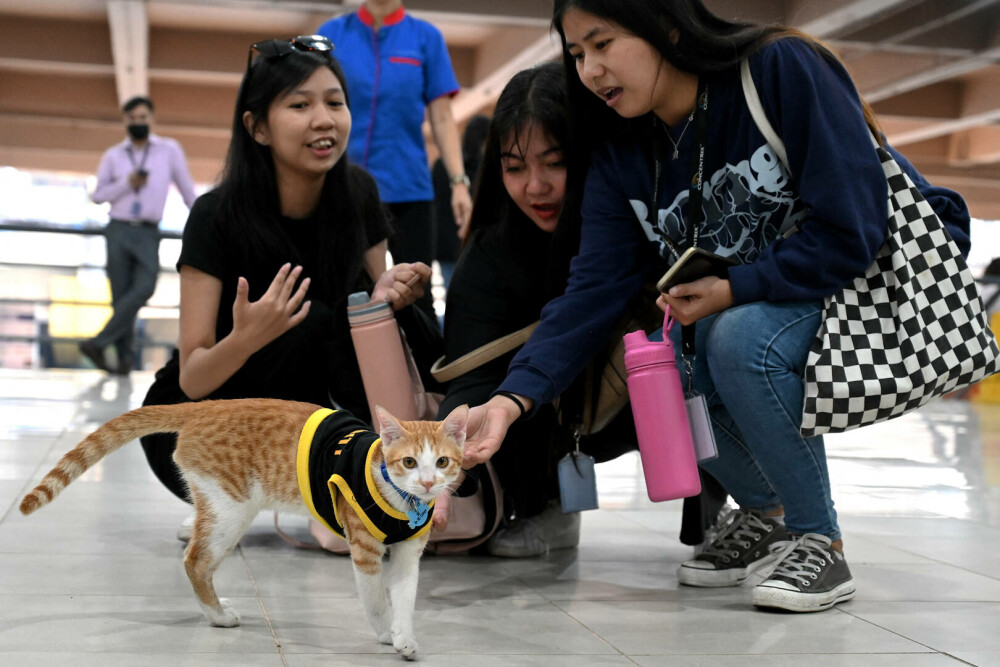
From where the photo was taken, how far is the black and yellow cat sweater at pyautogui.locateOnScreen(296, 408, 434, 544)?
1.73 meters

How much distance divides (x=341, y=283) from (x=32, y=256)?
22.2 feet

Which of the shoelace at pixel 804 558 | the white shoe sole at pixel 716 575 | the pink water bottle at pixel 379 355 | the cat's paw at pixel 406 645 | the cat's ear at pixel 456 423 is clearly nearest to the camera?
the cat's paw at pixel 406 645

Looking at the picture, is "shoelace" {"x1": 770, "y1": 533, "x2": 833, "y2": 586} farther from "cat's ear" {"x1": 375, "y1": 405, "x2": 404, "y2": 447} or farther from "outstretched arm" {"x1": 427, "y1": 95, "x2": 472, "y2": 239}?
"outstretched arm" {"x1": 427, "y1": 95, "x2": 472, "y2": 239}

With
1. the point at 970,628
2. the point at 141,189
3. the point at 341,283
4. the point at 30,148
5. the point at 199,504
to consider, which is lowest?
the point at 970,628

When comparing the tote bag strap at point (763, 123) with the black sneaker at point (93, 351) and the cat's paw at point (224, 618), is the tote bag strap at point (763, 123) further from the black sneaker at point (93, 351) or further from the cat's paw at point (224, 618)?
the black sneaker at point (93, 351)

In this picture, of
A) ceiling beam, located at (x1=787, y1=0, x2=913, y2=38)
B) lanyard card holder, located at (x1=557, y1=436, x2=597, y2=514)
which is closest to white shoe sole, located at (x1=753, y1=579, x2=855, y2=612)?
lanyard card holder, located at (x1=557, y1=436, x2=597, y2=514)

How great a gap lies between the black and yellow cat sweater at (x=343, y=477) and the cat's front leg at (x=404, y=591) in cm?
2

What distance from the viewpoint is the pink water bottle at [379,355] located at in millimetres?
2467

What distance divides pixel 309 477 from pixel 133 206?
588 cm

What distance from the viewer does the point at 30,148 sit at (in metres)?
16.9

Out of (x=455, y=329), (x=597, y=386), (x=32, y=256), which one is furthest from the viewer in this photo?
(x=32, y=256)

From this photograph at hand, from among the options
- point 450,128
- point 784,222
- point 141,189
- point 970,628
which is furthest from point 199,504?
point 141,189

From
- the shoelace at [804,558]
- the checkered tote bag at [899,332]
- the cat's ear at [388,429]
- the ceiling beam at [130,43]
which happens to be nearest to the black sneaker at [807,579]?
the shoelace at [804,558]

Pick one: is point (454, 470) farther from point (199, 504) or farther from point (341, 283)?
point (341, 283)
